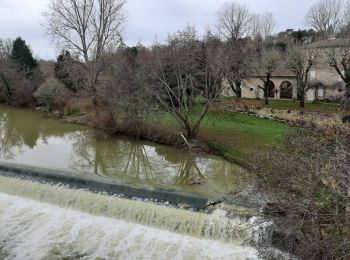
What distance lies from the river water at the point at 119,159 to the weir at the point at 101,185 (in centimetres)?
116

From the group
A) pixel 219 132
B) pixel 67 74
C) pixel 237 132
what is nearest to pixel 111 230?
pixel 219 132

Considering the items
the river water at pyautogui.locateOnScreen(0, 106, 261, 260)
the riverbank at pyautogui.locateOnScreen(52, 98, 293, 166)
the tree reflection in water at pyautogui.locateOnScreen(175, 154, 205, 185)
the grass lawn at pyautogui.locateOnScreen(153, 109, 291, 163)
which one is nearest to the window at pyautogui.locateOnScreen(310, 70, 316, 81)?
the riverbank at pyautogui.locateOnScreen(52, 98, 293, 166)

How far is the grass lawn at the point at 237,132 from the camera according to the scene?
1702cm

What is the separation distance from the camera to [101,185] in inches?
510

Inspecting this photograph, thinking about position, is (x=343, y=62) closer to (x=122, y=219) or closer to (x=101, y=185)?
(x=101, y=185)

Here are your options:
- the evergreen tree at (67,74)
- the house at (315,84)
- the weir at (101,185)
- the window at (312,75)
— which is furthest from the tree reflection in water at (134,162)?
the window at (312,75)

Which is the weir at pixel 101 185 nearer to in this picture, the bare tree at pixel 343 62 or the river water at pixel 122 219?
the river water at pixel 122 219

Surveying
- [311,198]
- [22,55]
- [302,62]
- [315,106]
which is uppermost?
[22,55]

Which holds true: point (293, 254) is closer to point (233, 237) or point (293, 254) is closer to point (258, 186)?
point (258, 186)

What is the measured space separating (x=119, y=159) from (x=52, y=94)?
16326 millimetres

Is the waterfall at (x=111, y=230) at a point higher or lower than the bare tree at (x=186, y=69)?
lower

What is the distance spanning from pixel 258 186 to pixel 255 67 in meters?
22.5

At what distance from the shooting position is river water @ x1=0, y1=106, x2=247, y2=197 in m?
14.4

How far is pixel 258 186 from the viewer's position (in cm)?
791
